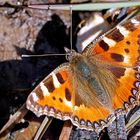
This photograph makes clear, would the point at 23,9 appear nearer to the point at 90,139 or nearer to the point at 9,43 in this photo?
the point at 9,43

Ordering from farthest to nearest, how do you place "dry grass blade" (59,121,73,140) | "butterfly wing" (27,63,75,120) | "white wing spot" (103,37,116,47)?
"dry grass blade" (59,121,73,140) → "white wing spot" (103,37,116,47) → "butterfly wing" (27,63,75,120)

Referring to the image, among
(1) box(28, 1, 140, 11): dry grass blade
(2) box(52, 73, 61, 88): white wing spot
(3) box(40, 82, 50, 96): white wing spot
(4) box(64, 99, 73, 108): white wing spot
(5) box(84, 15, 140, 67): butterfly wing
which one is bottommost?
(4) box(64, 99, 73, 108): white wing spot

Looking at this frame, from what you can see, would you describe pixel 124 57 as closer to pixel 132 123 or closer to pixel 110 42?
pixel 110 42

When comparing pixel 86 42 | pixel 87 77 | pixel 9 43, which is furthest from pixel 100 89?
pixel 9 43

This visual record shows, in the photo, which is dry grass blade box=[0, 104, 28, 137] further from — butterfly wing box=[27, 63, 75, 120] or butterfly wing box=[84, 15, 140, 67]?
butterfly wing box=[84, 15, 140, 67]

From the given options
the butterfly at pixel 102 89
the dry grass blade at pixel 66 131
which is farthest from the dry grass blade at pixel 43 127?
the butterfly at pixel 102 89

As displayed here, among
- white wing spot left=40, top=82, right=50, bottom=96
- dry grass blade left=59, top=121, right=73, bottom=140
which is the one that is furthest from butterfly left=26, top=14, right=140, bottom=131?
dry grass blade left=59, top=121, right=73, bottom=140
